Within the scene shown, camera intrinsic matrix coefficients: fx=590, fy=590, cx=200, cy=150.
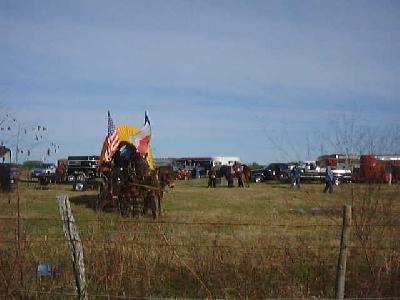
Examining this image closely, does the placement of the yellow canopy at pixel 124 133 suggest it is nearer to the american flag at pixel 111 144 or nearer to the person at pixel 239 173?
the american flag at pixel 111 144

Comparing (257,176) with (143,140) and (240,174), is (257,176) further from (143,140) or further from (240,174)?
(143,140)

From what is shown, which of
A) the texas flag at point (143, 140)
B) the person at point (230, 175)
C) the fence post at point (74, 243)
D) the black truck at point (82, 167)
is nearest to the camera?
the fence post at point (74, 243)

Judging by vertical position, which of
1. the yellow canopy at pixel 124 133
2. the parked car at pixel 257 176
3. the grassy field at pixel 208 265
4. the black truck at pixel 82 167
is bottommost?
the grassy field at pixel 208 265

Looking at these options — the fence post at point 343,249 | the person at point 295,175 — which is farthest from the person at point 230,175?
the fence post at point 343,249

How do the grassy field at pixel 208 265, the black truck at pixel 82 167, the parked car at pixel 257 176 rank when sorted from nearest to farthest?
the grassy field at pixel 208 265 → the black truck at pixel 82 167 → the parked car at pixel 257 176

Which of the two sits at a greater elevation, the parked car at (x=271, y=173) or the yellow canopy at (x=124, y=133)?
the yellow canopy at (x=124, y=133)

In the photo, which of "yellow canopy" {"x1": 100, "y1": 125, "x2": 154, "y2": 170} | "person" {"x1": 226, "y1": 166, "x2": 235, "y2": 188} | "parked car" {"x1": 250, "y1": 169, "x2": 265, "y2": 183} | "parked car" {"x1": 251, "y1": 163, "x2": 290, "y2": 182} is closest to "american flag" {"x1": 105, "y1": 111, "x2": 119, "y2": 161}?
"yellow canopy" {"x1": 100, "y1": 125, "x2": 154, "y2": 170}

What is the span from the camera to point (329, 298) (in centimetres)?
722

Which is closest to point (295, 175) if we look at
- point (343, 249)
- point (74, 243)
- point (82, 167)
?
point (82, 167)

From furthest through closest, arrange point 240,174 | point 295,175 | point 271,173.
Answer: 1. point 271,173
2. point 240,174
3. point 295,175

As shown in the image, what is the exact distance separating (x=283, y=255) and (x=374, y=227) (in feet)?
4.51

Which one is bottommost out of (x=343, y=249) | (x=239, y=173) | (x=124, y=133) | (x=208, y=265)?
(x=208, y=265)

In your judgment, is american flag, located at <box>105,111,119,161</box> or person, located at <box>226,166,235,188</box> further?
person, located at <box>226,166,235,188</box>

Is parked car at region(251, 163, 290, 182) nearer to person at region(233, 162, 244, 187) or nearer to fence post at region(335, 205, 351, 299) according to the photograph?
person at region(233, 162, 244, 187)
